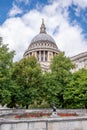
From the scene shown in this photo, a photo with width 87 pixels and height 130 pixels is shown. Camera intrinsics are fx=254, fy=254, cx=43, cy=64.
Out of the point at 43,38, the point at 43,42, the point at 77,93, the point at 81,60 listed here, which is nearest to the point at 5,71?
the point at 77,93

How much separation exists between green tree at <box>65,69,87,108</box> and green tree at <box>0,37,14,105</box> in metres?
10.9

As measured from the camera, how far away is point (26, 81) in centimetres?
4372

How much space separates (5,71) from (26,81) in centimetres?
679

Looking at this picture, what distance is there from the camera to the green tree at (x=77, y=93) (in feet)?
138

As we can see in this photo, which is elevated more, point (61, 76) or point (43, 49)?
point (43, 49)

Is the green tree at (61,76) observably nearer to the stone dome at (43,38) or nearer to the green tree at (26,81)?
the green tree at (26,81)

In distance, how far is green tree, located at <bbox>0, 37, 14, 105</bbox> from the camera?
119ft

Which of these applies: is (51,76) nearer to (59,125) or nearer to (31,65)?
(31,65)

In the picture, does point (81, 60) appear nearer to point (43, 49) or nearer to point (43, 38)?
point (43, 49)

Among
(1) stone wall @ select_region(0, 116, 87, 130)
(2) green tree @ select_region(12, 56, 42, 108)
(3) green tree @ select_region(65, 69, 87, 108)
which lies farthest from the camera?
(2) green tree @ select_region(12, 56, 42, 108)

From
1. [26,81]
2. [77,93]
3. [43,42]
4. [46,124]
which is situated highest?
[43,42]

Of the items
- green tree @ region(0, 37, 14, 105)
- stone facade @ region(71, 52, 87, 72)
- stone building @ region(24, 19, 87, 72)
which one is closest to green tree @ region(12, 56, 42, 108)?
green tree @ region(0, 37, 14, 105)

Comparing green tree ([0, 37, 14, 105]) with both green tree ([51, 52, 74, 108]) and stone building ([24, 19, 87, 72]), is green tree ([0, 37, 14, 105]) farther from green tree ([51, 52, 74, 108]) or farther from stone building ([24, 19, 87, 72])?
stone building ([24, 19, 87, 72])

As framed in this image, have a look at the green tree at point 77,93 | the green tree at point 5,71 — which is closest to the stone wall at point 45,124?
the green tree at point 5,71
